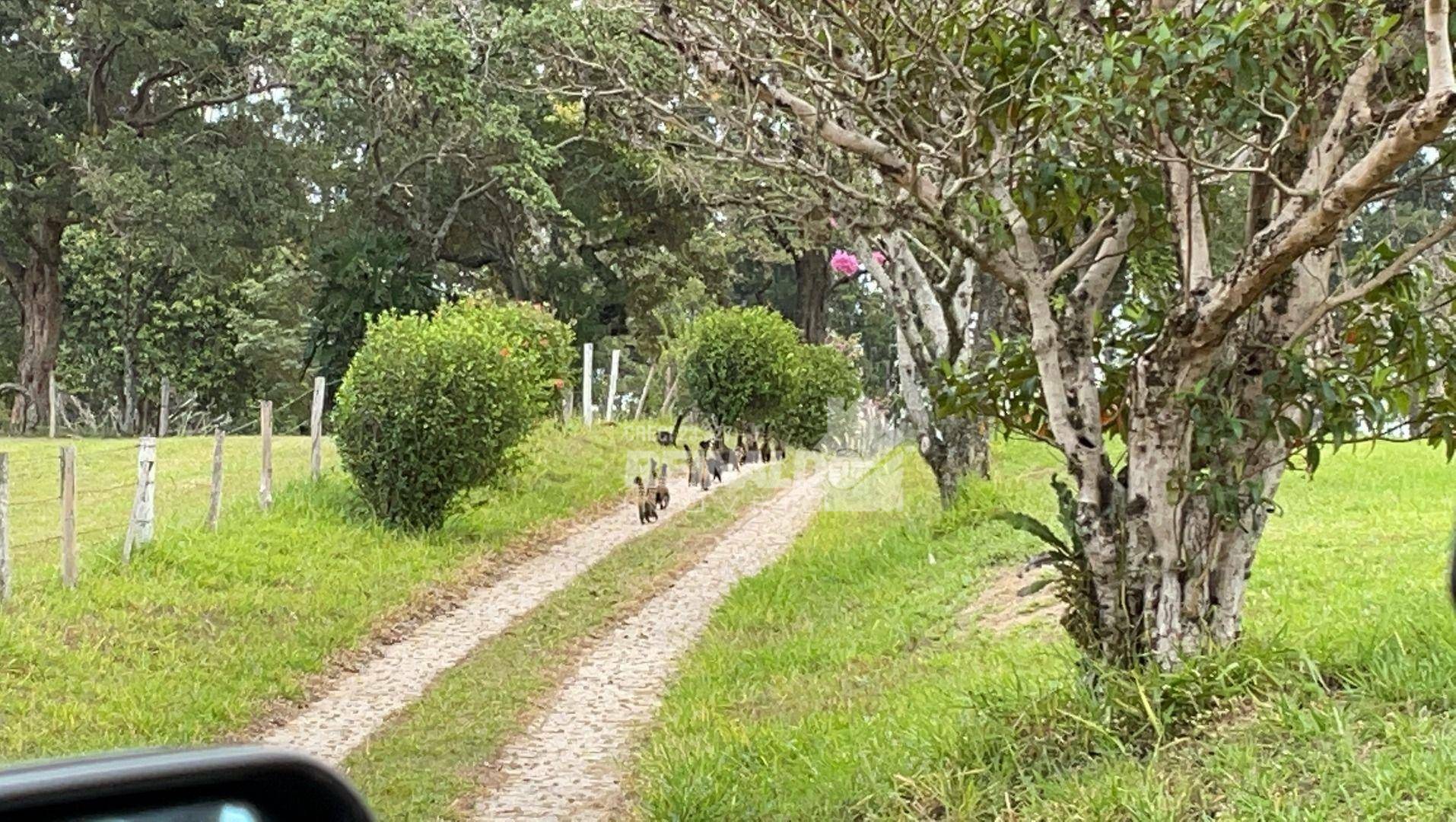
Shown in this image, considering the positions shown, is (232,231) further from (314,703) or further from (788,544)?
(314,703)

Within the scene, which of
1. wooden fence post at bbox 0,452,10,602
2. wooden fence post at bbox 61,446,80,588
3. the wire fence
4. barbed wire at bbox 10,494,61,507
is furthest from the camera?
barbed wire at bbox 10,494,61,507

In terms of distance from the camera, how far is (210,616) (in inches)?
366

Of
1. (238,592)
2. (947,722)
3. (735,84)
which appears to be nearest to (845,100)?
(735,84)

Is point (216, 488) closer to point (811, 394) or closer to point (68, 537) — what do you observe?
point (68, 537)

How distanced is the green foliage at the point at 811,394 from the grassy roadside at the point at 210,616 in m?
8.28

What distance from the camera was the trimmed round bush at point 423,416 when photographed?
501 inches

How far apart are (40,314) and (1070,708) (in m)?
27.8

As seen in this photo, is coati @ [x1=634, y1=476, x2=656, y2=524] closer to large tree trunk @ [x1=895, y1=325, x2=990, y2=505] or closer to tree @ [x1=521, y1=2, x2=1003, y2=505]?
large tree trunk @ [x1=895, y1=325, x2=990, y2=505]

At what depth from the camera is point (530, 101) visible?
2311 cm

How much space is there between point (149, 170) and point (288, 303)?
7969 mm

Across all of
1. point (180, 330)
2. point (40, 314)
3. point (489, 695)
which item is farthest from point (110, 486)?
point (180, 330)

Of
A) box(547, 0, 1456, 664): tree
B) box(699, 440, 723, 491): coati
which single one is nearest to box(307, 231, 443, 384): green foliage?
box(699, 440, 723, 491): coati

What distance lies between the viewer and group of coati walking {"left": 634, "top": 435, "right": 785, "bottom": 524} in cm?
1587

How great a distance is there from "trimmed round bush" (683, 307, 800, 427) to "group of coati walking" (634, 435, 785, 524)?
477 mm
